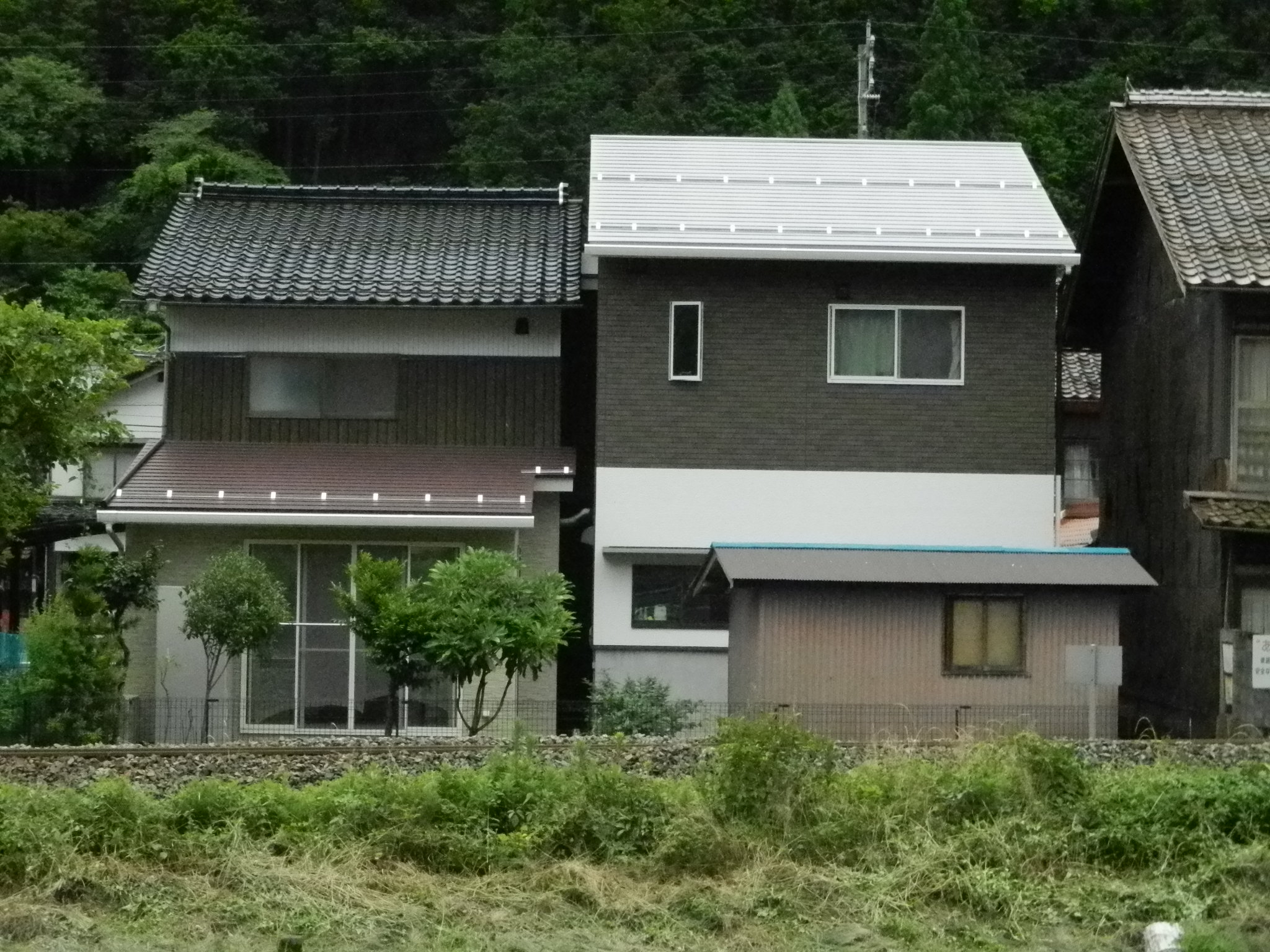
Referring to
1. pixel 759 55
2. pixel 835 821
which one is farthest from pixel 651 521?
pixel 759 55

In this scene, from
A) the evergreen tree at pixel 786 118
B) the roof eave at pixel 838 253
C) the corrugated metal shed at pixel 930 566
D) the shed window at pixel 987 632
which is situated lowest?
the shed window at pixel 987 632

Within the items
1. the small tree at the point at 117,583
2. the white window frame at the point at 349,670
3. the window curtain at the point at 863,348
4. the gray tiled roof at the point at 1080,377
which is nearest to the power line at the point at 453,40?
the gray tiled roof at the point at 1080,377

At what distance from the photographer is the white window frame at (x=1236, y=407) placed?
62.8 feet

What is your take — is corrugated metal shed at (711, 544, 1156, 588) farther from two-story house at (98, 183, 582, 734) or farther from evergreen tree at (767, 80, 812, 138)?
evergreen tree at (767, 80, 812, 138)

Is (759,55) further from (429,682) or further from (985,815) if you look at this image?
(985,815)

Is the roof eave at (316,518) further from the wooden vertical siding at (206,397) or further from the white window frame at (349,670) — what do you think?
the wooden vertical siding at (206,397)

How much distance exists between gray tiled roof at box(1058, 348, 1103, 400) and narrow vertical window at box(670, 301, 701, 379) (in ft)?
35.8

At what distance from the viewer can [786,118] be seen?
41.1 metres

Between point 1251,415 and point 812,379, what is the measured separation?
209 inches

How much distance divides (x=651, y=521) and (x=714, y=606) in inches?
51.7

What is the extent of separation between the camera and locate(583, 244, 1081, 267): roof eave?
21234 mm

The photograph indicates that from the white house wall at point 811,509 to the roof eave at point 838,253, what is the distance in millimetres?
2662

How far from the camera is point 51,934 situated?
36.6ft

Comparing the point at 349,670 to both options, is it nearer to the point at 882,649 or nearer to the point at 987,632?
the point at 882,649
